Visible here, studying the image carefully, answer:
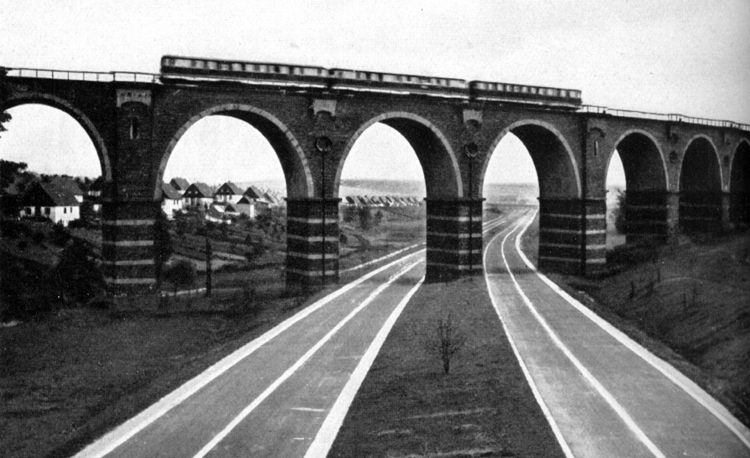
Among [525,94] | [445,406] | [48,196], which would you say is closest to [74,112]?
[48,196]

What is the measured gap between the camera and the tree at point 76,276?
3161 cm

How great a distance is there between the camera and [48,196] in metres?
48.3

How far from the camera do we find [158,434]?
1426cm

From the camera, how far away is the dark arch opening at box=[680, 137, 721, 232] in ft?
178

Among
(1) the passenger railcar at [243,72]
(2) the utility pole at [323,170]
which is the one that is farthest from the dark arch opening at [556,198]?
(1) the passenger railcar at [243,72]

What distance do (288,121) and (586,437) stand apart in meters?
25.2

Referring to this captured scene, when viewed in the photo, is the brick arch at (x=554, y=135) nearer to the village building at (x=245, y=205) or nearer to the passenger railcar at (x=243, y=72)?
the passenger railcar at (x=243, y=72)

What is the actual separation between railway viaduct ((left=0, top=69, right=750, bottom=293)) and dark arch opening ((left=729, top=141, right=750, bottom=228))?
5.3 inches

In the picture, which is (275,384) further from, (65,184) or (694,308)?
(65,184)

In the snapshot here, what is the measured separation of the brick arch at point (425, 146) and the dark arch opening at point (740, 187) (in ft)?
87.5

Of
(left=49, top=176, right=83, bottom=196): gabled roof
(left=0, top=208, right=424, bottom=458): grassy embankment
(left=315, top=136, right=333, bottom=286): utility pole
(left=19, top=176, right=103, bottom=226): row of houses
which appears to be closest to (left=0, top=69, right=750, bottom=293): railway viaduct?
(left=315, top=136, right=333, bottom=286): utility pole

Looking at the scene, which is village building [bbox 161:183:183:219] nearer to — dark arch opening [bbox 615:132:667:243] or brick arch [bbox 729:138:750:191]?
dark arch opening [bbox 615:132:667:243]

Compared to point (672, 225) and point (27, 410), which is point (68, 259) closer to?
point (27, 410)

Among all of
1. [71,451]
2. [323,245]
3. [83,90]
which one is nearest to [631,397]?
[71,451]
